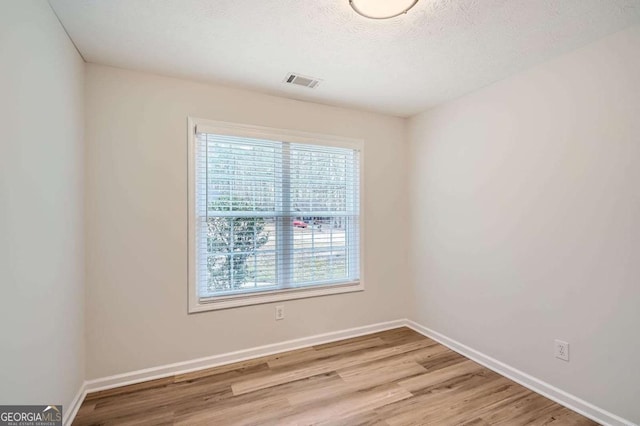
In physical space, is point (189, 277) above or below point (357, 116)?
below

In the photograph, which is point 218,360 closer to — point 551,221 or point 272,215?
point 272,215

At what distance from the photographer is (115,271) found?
7.32ft

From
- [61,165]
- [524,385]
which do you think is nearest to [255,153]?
[61,165]

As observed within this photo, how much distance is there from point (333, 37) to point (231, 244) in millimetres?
1829

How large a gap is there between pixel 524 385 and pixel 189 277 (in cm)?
279

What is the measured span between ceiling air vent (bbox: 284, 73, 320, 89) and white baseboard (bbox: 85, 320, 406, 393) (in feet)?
7.85

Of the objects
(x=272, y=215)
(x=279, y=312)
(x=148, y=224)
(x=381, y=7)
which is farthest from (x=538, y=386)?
(x=148, y=224)

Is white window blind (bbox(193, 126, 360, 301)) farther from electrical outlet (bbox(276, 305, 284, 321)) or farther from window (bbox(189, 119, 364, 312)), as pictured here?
electrical outlet (bbox(276, 305, 284, 321))

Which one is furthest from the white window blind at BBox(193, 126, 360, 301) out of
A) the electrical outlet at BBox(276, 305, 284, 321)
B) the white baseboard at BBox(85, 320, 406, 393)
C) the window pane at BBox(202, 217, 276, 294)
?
the white baseboard at BBox(85, 320, 406, 393)

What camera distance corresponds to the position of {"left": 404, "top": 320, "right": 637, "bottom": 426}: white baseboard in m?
1.82

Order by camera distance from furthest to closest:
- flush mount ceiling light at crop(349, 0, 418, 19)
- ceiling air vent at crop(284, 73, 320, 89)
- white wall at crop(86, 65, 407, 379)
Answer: ceiling air vent at crop(284, 73, 320, 89) → white wall at crop(86, 65, 407, 379) → flush mount ceiling light at crop(349, 0, 418, 19)

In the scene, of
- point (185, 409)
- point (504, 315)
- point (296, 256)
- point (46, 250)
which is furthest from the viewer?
point (296, 256)

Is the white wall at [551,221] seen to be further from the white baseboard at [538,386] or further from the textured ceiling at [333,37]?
the textured ceiling at [333,37]

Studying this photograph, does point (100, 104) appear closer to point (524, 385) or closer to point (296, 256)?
point (296, 256)
